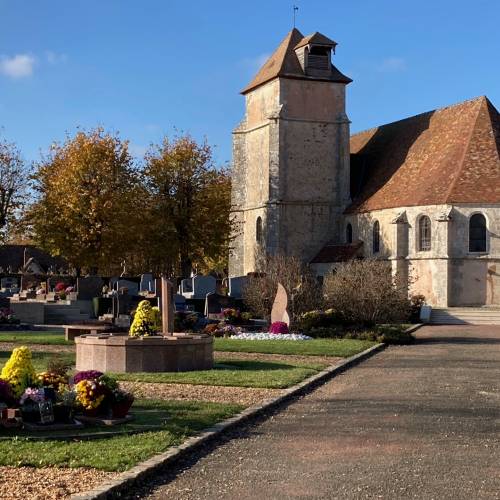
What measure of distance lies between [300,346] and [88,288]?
1586 cm

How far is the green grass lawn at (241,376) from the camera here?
52.3 ft

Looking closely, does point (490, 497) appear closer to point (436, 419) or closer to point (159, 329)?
point (436, 419)

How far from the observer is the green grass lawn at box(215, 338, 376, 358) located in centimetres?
2271

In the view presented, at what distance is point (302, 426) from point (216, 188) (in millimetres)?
46307

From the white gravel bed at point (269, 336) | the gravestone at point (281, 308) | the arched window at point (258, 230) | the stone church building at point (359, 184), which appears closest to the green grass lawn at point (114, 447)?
the white gravel bed at point (269, 336)

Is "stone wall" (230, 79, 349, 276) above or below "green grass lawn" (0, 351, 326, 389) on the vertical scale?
above

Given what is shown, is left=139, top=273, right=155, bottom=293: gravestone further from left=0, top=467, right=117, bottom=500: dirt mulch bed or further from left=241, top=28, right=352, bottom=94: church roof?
left=0, top=467, right=117, bottom=500: dirt mulch bed

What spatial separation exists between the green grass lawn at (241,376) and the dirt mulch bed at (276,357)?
1444 millimetres

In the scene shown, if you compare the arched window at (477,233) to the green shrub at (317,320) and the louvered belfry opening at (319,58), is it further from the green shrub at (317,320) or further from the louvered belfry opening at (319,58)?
the green shrub at (317,320)

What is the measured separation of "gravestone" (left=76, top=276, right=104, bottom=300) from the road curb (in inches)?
841

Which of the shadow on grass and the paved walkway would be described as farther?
the shadow on grass

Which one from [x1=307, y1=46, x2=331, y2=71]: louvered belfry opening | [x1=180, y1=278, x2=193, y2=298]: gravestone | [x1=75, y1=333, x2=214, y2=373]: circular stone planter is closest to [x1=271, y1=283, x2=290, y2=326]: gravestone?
[x1=180, y1=278, x2=193, y2=298]: gravestone

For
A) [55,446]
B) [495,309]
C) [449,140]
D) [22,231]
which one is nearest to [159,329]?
[55,446]

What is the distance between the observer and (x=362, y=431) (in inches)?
445
